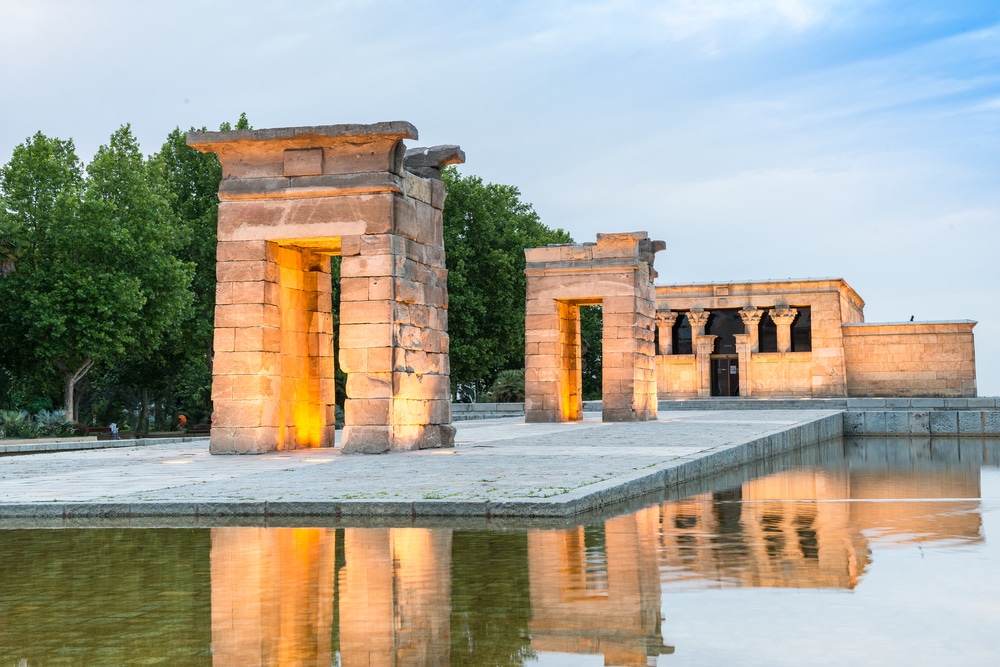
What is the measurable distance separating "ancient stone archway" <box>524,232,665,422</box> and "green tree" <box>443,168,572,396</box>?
1611cm

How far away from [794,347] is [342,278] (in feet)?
148

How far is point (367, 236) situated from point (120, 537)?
906 cm

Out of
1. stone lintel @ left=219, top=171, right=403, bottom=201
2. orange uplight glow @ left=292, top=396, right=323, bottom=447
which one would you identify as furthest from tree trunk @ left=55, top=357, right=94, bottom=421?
stone lintel @ left=219, top=171, right=403, bottom=201

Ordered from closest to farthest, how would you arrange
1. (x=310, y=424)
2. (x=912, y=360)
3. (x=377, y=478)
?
1. (x=377, y=478)
2. (x=310, y=424)
3. (x=912, y=360)

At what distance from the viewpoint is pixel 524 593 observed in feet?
19.7

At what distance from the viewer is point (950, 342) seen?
175 feet

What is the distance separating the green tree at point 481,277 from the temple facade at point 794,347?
458 inches

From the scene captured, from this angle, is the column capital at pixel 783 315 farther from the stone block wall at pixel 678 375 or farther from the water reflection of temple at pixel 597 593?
the water reflection of temple at pixel 597 593

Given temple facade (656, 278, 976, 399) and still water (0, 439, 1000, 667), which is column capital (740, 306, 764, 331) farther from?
still water (0, 439, 1000, 667)

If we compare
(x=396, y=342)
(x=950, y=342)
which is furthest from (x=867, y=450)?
(x=950, y=342)

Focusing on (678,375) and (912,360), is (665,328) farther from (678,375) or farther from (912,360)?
(912,360)

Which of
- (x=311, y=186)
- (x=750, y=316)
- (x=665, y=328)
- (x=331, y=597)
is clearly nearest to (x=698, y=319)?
(x=665, y=328)

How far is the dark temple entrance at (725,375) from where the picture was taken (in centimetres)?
5928

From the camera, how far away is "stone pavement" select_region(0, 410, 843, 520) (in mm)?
9688
